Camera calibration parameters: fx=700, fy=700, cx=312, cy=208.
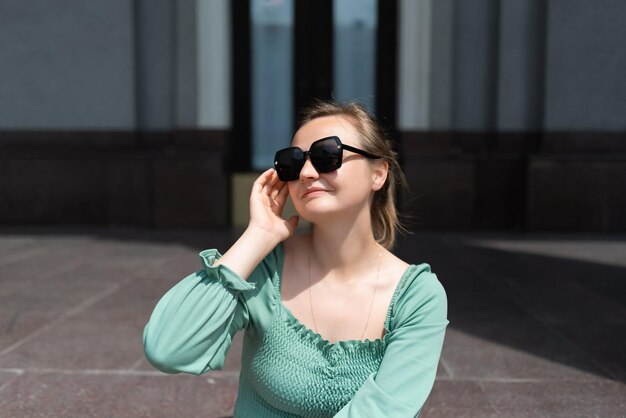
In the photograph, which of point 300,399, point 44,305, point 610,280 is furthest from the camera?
point 610,280

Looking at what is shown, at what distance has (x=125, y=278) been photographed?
18.5ft

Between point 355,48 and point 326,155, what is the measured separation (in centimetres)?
823

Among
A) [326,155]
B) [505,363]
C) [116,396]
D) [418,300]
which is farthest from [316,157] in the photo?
[505,363]

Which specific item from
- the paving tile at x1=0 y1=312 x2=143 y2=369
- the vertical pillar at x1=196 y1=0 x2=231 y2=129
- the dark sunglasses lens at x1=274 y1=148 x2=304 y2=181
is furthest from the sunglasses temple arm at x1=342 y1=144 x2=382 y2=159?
the vertical pillar at x1=196 y1=0 x2=231 y2=129

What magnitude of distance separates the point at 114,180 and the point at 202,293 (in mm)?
7698

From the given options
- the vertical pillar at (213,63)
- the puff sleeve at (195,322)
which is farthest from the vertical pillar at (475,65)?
the puff sleeve at (195,322)

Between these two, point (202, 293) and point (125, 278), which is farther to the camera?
point (125, 278)

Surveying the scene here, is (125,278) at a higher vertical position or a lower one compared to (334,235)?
lower

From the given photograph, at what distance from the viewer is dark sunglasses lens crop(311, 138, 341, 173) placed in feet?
5.65

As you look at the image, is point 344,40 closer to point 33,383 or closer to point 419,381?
point 33,383

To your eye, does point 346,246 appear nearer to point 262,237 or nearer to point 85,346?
point 262,237

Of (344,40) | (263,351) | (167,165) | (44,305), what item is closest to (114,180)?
(167,165)

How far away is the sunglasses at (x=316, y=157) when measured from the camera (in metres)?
1.72

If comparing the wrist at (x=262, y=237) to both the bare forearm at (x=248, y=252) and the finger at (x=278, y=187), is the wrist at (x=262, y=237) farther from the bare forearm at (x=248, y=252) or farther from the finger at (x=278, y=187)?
the finger at (x=278, y=187)
